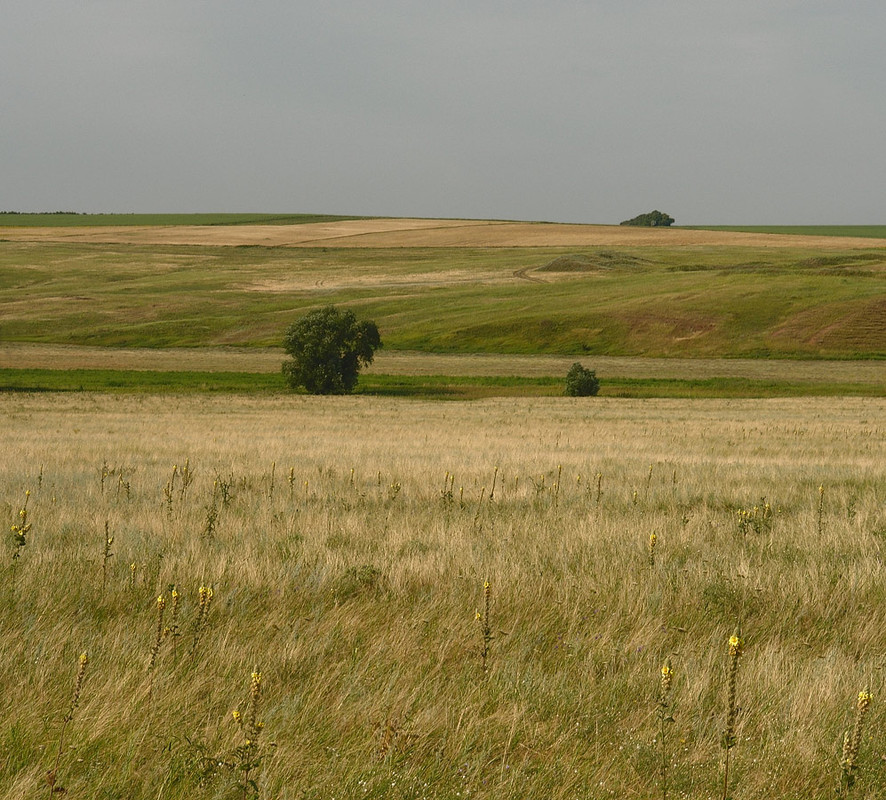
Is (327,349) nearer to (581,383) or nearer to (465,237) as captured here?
(581,383)

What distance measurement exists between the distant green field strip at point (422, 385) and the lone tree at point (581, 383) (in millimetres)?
1489

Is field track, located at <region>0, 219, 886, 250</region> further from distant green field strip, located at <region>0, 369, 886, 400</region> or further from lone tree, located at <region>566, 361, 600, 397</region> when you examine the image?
lone tree, located at <region>566, 361, 600, 397</region>

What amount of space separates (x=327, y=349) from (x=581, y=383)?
1564 centimetres

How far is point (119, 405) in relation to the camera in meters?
43.9

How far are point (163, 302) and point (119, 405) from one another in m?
80.9

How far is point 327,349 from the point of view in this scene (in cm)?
5784

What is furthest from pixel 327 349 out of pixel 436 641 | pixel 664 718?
pixel 664 718

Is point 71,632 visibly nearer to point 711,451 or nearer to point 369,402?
point 711,451

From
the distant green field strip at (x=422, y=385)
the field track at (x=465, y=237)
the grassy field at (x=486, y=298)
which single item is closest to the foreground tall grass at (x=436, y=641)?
the distant green field strip at (x=422, y=385)

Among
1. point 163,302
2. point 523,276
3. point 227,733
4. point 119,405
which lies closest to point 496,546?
point 227,733

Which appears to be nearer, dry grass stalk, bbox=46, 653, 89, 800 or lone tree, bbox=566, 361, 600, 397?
dry grass stalk, bbox=46, 653, 89, 800

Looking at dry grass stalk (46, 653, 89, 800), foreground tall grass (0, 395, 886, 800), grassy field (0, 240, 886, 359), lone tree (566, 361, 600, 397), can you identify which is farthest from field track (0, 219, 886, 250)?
dry grass stalk (46, 653, 89, 800)

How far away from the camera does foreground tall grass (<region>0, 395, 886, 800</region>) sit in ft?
11.6

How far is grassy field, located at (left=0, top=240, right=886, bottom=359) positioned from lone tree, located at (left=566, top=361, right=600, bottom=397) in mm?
36096
